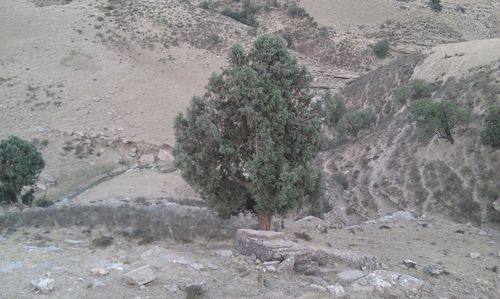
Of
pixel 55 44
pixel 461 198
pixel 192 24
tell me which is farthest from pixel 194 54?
pixel 461 198

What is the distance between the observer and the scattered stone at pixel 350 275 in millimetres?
13058

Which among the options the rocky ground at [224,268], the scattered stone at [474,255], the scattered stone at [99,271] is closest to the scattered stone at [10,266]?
the rocky ground at [224,268]

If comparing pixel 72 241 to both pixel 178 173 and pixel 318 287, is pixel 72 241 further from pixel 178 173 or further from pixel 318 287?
pixel 178 173

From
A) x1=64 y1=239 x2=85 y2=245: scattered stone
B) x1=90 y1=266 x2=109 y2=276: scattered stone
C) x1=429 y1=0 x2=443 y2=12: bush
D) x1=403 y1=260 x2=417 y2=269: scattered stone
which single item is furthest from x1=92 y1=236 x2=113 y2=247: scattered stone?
x1=429 y1=0 x2=443 y2=12: bush

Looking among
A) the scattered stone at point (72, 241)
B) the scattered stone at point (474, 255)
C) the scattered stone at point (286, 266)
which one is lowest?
the scattered stone at point (72, 241)

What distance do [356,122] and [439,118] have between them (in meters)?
10.1

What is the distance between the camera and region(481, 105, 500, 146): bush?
74.7ft

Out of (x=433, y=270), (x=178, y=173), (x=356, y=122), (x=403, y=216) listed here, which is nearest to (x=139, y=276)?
(x=433, y=270)

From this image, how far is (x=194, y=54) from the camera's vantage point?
4841 cm

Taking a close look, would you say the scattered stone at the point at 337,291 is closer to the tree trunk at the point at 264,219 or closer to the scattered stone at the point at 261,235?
the scattered stone at the point at 261,235

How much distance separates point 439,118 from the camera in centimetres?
2538

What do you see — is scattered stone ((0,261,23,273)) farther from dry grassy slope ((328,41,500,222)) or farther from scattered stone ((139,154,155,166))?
scattered stone ((139,154,155,166))

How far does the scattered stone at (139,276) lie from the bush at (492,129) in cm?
1801

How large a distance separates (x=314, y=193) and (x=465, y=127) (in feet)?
45.2
